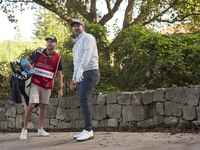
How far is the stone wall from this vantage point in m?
4.79

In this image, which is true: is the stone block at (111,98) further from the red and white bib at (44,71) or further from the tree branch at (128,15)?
the tree branch at (128,15)

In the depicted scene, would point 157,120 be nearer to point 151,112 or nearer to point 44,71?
point 151,112

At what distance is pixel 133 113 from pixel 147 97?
466mm

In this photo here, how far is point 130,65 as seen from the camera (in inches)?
255

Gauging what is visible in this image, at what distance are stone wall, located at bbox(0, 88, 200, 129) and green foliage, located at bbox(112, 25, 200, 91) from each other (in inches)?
26.1

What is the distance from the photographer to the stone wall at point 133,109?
4.79 m

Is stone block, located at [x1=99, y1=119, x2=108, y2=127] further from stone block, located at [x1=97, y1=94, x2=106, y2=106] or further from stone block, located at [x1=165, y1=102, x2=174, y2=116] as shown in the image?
stone block, located at [x1=165, y1=102, x2=174, y2=116]

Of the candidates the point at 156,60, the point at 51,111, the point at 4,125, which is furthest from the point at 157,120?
the point at 4,125

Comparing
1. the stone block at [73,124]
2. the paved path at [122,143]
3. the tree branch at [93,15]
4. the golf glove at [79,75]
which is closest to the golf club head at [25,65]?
the golf glove at [79,75]

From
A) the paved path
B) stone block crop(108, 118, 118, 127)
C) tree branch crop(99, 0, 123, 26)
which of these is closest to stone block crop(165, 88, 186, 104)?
the paved path

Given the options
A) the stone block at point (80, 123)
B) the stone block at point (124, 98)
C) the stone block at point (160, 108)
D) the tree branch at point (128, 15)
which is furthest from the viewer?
the tree branch at point (128, 15)

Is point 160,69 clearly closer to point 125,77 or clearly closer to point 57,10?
point 125,77

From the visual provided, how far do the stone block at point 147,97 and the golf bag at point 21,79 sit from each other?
7.47 feet

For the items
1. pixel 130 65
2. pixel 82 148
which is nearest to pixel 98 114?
pixel 130 65
